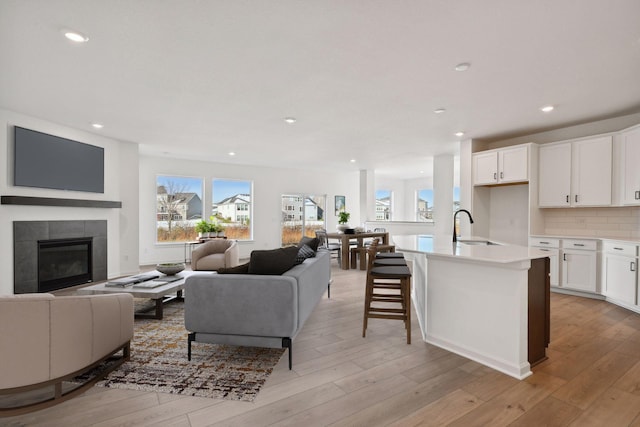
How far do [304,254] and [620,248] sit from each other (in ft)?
13.4

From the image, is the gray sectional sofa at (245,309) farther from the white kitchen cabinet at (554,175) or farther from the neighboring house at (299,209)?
the neighboring house at (299,209)

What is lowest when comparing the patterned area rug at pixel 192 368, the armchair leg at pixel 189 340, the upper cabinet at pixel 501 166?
the patterned area rug at pixel 192 368

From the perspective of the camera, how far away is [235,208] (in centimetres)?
871

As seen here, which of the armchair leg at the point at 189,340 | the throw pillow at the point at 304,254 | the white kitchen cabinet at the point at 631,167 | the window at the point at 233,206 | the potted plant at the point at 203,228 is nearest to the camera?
the armchair leg at the point at 189,340

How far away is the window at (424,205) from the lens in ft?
37.8

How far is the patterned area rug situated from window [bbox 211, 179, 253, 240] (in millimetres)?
5538

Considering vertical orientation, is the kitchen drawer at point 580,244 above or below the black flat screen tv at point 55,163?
below

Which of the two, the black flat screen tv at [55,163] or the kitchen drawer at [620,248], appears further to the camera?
the black flat screen tv at [55,163]

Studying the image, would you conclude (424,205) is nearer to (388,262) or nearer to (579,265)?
(579,265)

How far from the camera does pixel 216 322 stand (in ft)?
8.16

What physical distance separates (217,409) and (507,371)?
6.88 ft

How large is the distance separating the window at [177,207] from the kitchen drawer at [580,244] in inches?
300

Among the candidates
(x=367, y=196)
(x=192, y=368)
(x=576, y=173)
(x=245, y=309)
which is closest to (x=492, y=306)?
(x=245, y=309)

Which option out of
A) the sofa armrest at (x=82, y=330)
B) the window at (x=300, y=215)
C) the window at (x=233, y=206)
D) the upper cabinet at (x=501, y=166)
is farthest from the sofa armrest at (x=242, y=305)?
the window at (x=300, y=215)
